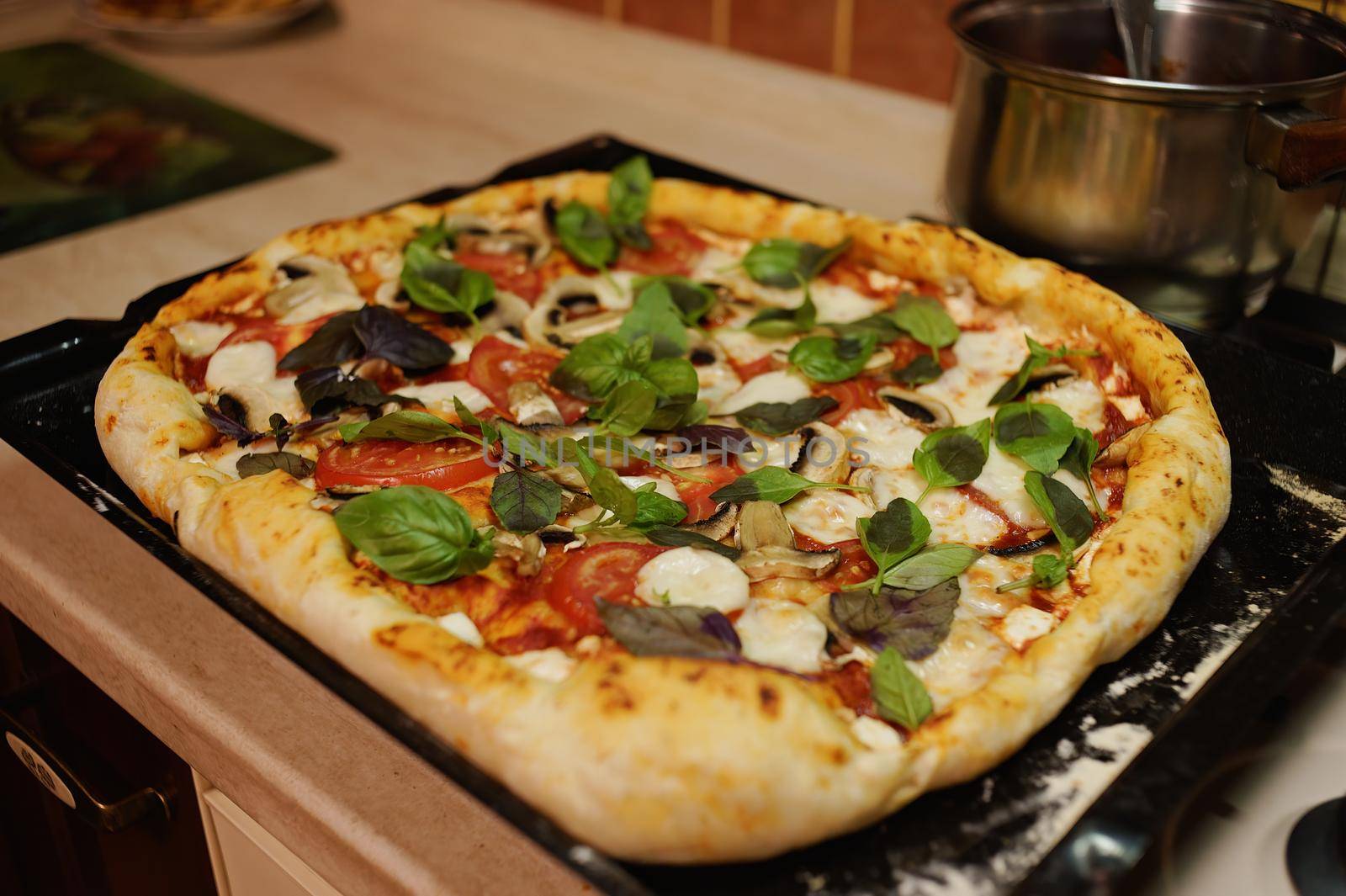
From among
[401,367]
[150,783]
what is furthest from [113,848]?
[401,367]

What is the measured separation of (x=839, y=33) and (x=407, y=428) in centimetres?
155

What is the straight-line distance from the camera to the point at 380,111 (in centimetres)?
254

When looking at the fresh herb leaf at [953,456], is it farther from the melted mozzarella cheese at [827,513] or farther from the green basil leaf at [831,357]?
the green basil leaf at [831,357]

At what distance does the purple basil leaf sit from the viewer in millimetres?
1336

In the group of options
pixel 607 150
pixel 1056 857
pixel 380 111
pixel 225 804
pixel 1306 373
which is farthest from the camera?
pixel 380 111

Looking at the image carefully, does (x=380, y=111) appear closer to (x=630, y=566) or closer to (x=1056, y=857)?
(x=630, y=566)

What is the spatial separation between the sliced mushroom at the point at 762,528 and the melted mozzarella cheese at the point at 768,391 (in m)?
0.23

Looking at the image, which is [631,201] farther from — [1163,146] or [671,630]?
[671,630]

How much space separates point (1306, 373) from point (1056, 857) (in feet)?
2.40

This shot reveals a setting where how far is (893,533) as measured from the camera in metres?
1.05

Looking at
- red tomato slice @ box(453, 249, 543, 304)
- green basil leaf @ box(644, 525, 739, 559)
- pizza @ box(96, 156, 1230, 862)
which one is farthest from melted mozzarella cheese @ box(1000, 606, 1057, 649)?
red tomato slice @ box(453, 249, 543, 304)

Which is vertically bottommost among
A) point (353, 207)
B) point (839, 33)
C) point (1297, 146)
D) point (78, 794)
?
point (78, 794)

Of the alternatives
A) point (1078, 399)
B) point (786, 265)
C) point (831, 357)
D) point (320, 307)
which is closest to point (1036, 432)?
point (1078, 399)

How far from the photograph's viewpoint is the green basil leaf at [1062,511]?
108 centimetres
